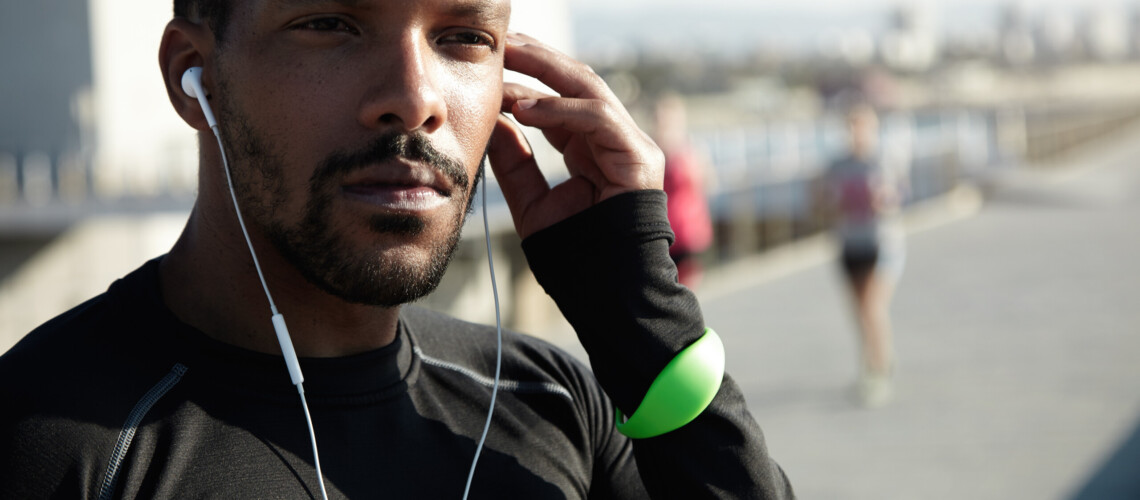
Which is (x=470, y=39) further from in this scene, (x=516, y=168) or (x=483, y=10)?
(x=516, y=168)

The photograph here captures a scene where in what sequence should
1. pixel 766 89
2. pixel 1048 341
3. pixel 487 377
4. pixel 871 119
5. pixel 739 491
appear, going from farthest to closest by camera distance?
pixel 766 89 < pixel 1048 341 < pixel 871 119 < pixel 487 377 < pixel 739 491

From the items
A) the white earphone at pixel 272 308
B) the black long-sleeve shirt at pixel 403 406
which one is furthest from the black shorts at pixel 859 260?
the white earphone at pixel 272 308

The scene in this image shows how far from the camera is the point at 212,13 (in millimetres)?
1760

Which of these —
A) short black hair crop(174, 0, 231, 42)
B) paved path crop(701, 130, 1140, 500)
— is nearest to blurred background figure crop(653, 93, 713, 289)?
paved path crop(701, 130, 1140, 500)

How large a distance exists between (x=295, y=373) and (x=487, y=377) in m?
0.45

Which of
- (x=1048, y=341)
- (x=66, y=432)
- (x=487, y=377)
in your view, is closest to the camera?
(x=66, y=432)

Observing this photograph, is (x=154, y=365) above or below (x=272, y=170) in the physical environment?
below

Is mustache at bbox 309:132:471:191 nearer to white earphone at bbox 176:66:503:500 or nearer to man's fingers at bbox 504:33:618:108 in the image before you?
white earphone at bbox 176:66:503:500

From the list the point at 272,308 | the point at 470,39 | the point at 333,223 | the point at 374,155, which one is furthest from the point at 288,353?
the point at 470,39

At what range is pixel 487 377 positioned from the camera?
209 centimetres

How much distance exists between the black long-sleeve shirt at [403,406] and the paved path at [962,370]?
4.53 meters

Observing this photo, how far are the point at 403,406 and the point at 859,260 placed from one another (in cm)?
728

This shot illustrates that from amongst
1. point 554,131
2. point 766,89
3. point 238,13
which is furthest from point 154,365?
point 766,89

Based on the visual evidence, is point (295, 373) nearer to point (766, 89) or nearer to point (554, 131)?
point (554, 131)
